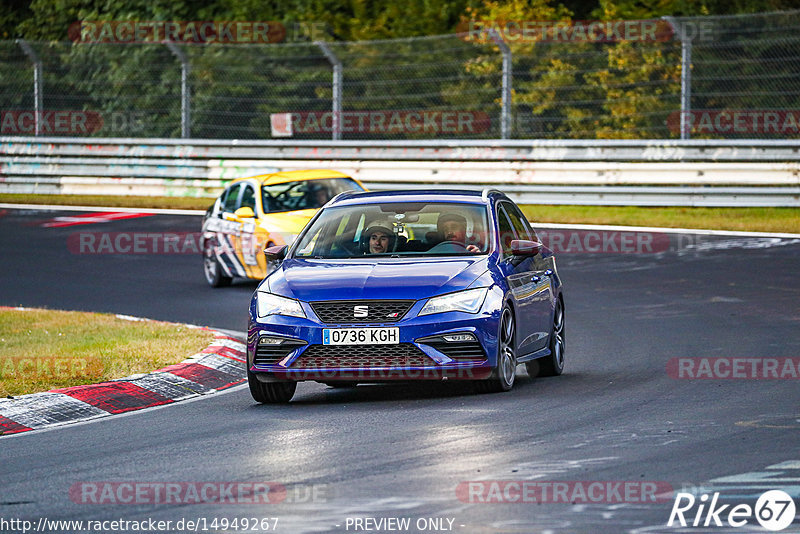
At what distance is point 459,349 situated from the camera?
10039 mm

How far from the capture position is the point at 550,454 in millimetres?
8102

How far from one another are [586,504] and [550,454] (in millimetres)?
1199

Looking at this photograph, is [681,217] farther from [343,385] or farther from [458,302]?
[458,302]

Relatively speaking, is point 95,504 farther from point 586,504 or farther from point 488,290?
point 488,290

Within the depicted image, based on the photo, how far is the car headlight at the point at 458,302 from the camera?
10078 mm

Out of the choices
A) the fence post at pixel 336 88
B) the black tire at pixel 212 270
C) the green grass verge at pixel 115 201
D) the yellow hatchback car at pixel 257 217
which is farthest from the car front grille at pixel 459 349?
the green grass verge at pixel 115 201

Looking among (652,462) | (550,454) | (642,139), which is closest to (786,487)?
(652,462)

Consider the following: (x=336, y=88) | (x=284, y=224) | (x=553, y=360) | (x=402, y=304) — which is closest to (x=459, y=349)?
(x=402, y=304)

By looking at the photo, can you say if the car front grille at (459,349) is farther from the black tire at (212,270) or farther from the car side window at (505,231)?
the black tire at (212,270)

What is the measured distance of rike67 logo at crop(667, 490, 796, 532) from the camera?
21.3 ft

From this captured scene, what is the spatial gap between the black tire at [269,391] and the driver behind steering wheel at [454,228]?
1627 millimetres

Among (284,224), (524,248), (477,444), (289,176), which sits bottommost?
(477,444)

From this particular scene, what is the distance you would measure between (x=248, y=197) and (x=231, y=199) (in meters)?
0.65

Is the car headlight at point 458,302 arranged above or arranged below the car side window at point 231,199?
above
